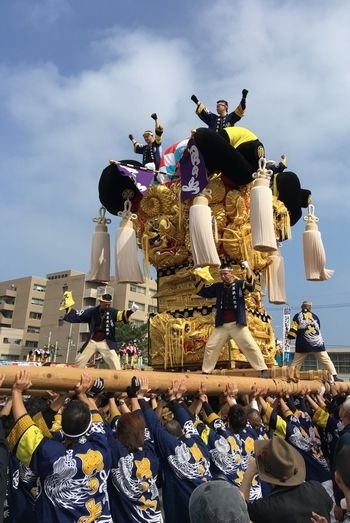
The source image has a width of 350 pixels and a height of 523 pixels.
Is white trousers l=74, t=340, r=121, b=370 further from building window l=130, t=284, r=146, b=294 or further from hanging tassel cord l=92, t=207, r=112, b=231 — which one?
building window l=130, t=284, r=146, b=294

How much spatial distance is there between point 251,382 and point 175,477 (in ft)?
4.86

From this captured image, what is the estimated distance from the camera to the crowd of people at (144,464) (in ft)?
6.25

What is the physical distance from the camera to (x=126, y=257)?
25.7 ft

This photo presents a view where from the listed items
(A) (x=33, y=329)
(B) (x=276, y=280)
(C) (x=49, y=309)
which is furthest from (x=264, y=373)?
(A) (x=33, y=329)

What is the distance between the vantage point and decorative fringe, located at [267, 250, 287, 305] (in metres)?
8.16

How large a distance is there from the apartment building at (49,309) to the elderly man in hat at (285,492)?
37.4 meters

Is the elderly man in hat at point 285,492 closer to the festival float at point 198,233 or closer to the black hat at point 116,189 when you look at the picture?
the festival float at point 198,233

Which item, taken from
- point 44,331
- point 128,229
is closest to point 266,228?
point 128,229

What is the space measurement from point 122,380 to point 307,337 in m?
4.96

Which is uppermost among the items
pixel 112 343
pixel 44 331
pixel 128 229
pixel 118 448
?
pixel 44 331

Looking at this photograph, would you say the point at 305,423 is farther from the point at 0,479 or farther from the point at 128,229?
the point at 128,229

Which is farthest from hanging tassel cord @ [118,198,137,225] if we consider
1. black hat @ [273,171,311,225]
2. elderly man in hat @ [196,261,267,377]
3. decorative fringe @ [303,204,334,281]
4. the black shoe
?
the black shoe

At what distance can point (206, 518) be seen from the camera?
136 cm

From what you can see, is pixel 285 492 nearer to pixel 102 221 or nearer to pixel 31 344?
pixel 102 221
